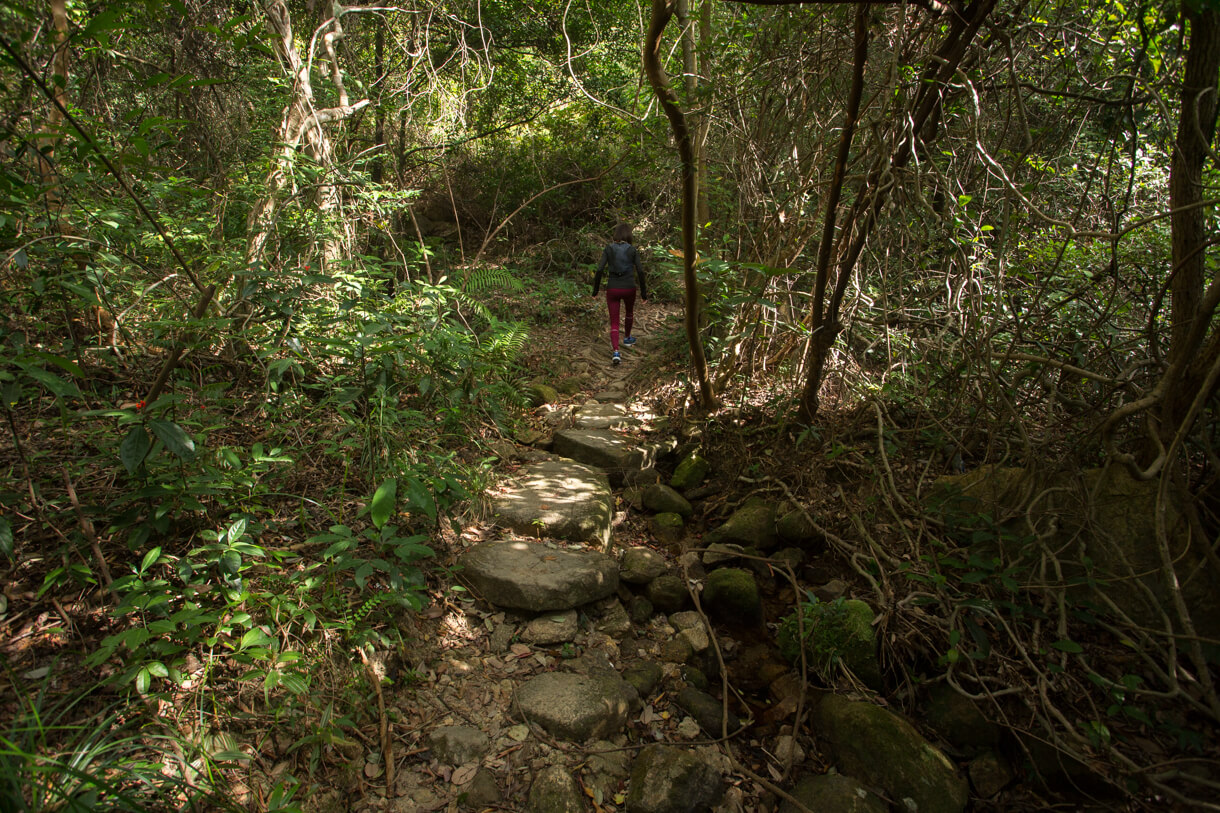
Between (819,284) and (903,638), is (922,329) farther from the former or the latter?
(903,638)

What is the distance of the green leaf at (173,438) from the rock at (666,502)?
335 cm

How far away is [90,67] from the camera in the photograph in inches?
171

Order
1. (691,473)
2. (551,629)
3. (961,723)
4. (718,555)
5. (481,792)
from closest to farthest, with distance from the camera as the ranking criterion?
(481,792), (961,723), (551,629), (718,555), (691,473)

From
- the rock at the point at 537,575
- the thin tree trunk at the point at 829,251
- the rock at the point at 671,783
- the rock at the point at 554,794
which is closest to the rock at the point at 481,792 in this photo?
→ the rock at the point at 554,794

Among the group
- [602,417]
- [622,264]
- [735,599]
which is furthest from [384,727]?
[622,264]

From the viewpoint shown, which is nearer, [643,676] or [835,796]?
[835,796]

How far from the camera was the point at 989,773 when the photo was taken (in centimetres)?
272

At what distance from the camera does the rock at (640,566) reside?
150 inches

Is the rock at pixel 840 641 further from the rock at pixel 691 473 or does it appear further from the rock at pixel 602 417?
the rock at pixel 602 417

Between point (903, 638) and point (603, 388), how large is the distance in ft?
14.7

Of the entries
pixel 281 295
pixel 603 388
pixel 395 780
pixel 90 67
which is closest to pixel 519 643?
pixel 395 780

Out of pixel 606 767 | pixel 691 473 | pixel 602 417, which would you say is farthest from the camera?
pixel 602 417

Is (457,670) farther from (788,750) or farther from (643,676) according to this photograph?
(788,750)

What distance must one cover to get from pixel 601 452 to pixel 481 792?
3021 mm
